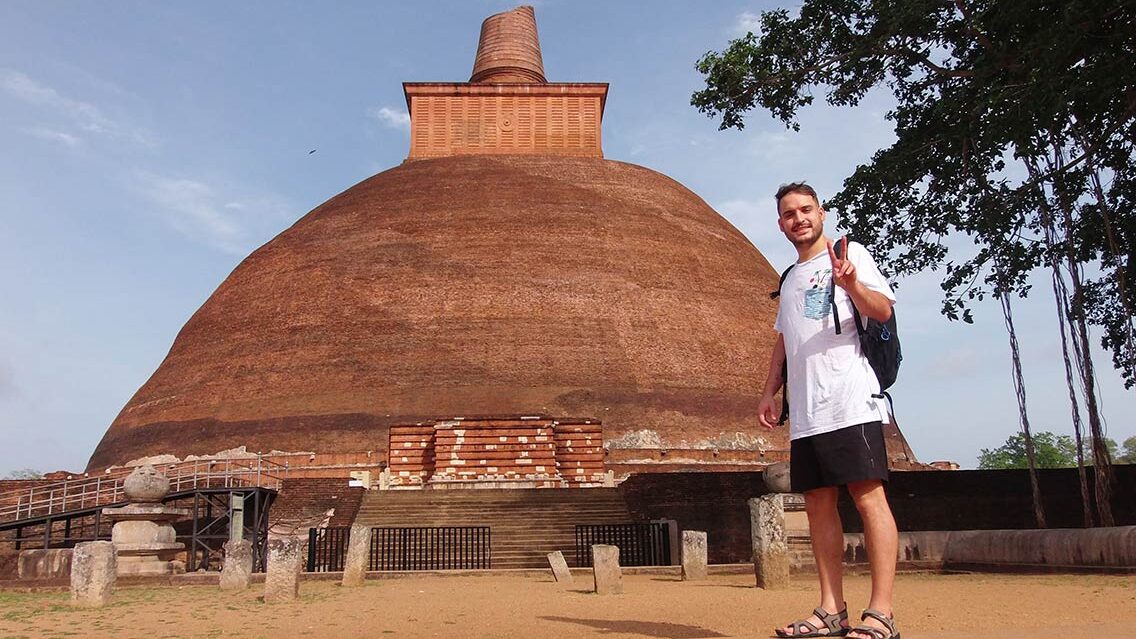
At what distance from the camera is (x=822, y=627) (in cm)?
338

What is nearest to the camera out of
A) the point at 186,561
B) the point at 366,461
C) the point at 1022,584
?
the point at 1022,584

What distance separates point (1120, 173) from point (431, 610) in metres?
9.33

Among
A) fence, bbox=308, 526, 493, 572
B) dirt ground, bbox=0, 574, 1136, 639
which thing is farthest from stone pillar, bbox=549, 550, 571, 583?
fence, bbox=308, 526, 493, 572

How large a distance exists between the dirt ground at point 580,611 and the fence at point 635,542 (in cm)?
394

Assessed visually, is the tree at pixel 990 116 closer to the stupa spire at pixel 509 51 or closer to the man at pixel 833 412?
the man at pixel 833 412

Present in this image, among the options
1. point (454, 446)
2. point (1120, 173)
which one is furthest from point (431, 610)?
point (454, 446)

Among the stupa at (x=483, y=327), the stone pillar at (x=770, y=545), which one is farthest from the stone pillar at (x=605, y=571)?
the stupa at (x=483, y=327)

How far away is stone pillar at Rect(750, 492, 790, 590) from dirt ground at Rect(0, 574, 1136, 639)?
20 centimetres

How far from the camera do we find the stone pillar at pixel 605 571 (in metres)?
7.90

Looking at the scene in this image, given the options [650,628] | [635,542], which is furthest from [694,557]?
[650,628]

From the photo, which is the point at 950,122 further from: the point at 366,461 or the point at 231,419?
the point at 231,419

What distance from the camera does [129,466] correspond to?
2473 cm

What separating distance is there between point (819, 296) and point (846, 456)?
0.63 meters

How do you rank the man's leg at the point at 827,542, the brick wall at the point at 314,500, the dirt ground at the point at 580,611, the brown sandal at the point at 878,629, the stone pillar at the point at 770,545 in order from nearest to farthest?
the brown sandal at the point at 878,629
the man's leg at the point at 827,542
the dirt ground at the point at 580,611
the stone pillar at the point at 770,545
the brick wall at the point at 314,500
